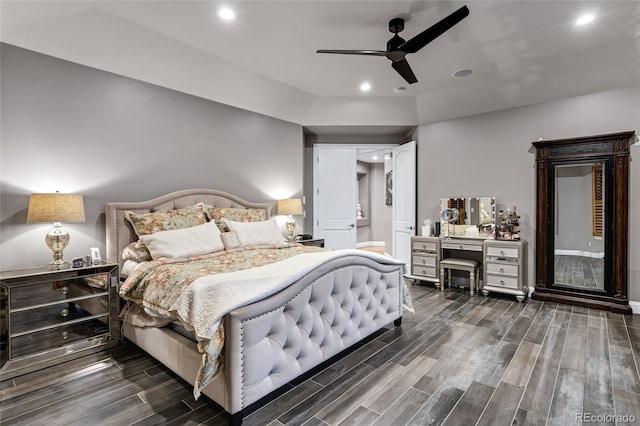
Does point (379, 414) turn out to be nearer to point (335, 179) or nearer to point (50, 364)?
point (50, 364)

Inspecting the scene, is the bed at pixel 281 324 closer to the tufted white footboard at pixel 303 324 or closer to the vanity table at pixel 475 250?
the tufted white footboard at pixel 303 324

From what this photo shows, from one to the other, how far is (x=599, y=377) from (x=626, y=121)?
312 cm

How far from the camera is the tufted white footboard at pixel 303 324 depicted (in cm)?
176

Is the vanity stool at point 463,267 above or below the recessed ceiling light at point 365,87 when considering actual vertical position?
below

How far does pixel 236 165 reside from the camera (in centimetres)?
446

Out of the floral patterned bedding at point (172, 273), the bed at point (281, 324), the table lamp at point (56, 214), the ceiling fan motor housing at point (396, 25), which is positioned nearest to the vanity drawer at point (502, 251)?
the bed at point (281, 324)

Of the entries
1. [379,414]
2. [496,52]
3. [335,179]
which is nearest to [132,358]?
[379,414]

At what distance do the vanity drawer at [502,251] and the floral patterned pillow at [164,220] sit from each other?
3.72 meters

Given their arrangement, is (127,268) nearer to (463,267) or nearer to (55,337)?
(55,337)

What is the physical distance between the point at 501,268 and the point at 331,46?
3486 millimetres

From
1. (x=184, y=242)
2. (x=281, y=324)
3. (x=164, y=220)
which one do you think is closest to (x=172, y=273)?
(x=184, y=242)

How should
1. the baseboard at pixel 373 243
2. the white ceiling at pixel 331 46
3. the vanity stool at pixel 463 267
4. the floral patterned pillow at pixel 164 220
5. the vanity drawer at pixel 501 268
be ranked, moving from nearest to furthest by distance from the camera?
1. the white ceiling at pixel 331 46
2. the floral patterned pillow at pixel 164 220
3. the vanity drawer at pixel 501 268
4. the vanity stool at pixel 463 267
5. the baseboard at pixel 373 243

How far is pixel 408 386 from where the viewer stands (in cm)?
215

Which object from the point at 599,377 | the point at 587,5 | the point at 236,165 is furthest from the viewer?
the point at 236,165
